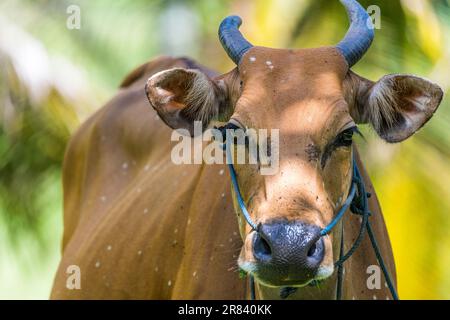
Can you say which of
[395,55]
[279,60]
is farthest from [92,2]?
[279,60]

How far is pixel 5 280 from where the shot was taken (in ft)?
64.0

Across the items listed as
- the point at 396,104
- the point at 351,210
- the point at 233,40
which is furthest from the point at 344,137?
the point at 233,40

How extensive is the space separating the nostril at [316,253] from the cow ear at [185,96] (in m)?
1.15

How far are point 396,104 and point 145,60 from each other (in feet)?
38.6

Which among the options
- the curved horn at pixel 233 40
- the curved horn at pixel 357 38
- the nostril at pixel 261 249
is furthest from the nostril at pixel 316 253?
the curved horn at pixel 233 40

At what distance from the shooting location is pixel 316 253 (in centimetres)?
439

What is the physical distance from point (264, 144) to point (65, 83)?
1194 cm

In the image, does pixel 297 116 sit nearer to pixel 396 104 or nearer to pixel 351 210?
pixel 396 104

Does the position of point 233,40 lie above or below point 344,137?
above

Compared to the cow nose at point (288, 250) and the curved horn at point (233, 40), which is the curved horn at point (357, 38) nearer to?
the curved horn at point (233, 40)

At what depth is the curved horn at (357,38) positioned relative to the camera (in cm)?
515

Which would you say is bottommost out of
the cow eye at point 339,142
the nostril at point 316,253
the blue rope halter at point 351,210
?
the nostril at point 316,253
